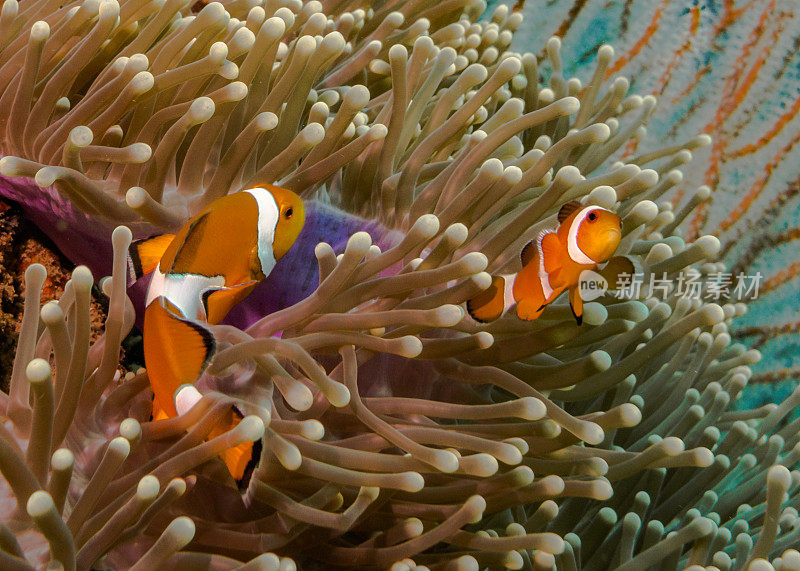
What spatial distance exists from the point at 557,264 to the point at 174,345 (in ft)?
1.58

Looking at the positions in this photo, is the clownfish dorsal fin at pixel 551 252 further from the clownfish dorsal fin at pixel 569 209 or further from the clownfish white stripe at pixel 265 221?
the clownfish white stripe at pixel 265 221

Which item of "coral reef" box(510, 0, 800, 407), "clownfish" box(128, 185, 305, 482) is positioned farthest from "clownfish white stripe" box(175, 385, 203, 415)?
"coral reef" box(510, 0, 800, 407)

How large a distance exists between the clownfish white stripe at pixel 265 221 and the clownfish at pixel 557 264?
288 mm

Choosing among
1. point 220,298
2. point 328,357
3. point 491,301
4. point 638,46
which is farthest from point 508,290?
point 638,46

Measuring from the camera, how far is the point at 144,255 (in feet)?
2.66

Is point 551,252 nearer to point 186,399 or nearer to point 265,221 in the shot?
point 265,221

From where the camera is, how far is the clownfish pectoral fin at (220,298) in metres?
0.77

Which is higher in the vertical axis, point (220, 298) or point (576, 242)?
point (576, 242)

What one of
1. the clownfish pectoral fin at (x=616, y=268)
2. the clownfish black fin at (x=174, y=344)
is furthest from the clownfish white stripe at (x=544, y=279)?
the clownfish black fin at (x=174, y=344)

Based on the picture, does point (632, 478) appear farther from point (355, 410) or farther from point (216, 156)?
point (216, 156)

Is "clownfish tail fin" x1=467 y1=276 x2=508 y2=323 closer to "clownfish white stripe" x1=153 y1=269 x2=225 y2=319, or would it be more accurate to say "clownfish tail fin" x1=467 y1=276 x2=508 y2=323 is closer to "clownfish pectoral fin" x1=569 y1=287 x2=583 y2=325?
"clownfish pectoral fin" x1=569 y1=287 x2=583 y2=325

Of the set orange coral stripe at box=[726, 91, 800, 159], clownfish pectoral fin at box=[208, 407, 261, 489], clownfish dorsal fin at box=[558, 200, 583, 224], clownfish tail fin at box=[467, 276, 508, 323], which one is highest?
orange coral stripe at box=[726, 91, 800, 159]

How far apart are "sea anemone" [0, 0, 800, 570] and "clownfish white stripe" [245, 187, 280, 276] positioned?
0.09 meters

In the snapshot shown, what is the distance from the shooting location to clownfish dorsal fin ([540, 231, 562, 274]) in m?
0.87
